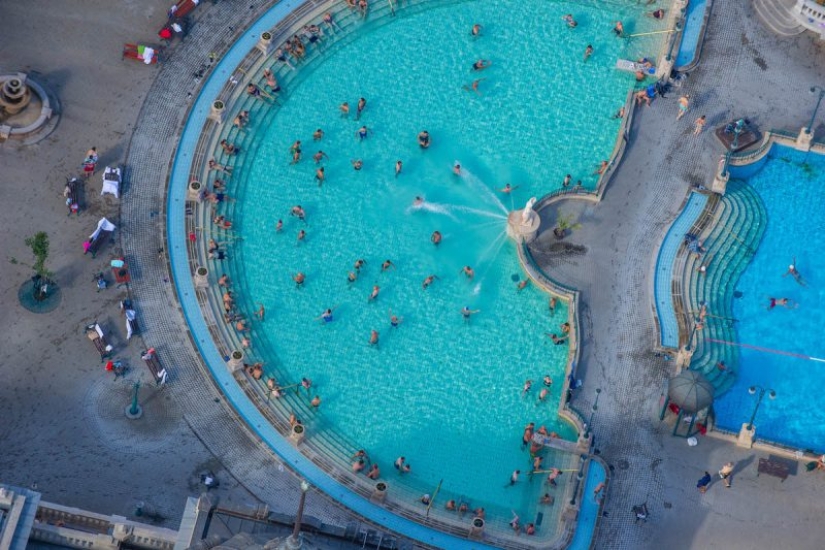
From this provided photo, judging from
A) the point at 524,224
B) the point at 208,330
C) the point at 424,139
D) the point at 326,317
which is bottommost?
the point at 208,330

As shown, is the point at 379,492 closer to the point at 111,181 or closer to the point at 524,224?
the point at 524,224

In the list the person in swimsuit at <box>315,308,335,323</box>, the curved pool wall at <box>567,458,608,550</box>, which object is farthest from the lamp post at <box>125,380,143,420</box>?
the curved pool wall at <box>567,458,608,550</box>

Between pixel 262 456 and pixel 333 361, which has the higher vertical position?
pixel 333 361

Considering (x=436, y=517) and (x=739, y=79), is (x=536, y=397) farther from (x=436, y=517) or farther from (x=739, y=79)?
(x=739, y=79)

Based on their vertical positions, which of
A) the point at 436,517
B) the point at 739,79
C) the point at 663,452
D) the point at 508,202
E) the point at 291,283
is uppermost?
the point at 739,79

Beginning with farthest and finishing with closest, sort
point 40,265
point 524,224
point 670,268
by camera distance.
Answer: point 670,268, point 524,224, point 40,265

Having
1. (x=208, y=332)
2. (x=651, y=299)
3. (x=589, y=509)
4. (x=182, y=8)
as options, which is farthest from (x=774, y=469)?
(x=182, y=8)

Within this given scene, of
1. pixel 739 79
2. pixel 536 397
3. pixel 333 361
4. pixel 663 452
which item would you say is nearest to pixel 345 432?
pixel 333 361
